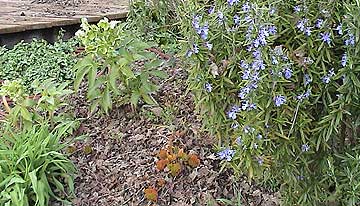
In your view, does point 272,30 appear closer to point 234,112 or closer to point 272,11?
point 272,11

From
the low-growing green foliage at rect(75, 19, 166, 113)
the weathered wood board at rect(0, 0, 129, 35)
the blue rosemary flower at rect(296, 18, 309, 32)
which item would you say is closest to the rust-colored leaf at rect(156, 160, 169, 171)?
the low-growing green foliage at rect(75, 19, 166, 113)

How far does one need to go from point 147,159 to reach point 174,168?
0.83 feet

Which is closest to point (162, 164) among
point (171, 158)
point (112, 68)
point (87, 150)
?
point (171, 158)

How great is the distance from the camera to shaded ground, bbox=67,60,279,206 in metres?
3.31

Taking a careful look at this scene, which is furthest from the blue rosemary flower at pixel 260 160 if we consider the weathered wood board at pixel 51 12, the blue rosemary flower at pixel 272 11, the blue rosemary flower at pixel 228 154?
the weathered wood board at pixel 51 12

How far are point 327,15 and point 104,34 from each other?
1650 mm

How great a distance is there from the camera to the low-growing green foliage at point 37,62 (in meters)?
4.37

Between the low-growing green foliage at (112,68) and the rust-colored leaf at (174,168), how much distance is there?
20.3 inches

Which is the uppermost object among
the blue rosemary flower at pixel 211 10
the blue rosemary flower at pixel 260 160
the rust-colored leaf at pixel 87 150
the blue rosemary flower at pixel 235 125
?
the blue rosemary flower at pixel 211 10

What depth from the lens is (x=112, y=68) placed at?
3.56 meters

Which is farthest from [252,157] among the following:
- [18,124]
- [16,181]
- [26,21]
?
[26,21]

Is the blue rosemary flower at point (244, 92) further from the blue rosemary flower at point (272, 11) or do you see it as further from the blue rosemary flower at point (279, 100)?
the blue rosemary flower at point (272, 11)

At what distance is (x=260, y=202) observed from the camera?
324 centimetres

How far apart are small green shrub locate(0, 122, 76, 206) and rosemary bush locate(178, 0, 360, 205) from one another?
1074mm
